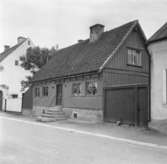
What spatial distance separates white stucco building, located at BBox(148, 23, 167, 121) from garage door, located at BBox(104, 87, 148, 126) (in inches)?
32.8

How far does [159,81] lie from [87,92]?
688 cm

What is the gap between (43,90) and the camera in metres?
23.4

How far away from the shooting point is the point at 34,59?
32.5 metres

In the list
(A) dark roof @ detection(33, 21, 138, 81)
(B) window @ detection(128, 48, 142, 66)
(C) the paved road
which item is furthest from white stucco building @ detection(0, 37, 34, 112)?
(C) the paved road

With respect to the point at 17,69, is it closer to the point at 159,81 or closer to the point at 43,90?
the point at 43,90

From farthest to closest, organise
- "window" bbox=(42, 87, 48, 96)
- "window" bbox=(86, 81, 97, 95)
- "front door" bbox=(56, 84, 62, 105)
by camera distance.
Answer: "window" bbox=(42, 87, 48, 96) < "front door" bbox=(56, 84, 62, 105) < "window" bbox=(86, 81, 97, 95)

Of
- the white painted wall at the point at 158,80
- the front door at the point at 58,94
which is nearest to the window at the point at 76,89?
the front door at the point at 58,94

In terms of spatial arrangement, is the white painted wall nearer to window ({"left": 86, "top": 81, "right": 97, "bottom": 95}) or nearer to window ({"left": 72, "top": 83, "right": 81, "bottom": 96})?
window ({"left": 86, "top": 81, "right": 97, "bottom": 95})

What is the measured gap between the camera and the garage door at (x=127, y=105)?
41.7 feet

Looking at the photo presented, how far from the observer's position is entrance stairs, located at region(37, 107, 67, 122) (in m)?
17.3

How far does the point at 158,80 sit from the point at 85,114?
23.3 feet

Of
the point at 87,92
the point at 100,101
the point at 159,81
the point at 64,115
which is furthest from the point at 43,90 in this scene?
the point at 159,81

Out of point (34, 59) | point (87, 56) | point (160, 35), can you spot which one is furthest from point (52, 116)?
point (34, 59)

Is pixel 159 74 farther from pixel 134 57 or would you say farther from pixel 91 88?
pixel 134 57
